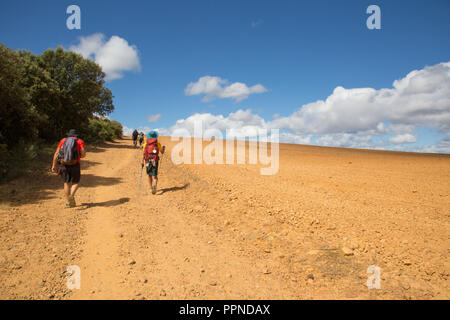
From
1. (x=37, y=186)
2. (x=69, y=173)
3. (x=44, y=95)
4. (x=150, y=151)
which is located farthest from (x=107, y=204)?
(x=44, y=95)

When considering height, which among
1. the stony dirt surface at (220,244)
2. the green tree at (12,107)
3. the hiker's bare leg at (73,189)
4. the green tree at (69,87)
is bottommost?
the stony dirt surface at (220,244)

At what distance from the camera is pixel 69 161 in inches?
293

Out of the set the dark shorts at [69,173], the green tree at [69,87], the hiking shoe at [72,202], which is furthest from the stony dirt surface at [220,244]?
the green tree at [69,87]

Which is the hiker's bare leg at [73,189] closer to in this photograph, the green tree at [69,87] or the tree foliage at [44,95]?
the tree foliage at [44,95]

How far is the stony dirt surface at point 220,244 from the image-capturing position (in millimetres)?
3791

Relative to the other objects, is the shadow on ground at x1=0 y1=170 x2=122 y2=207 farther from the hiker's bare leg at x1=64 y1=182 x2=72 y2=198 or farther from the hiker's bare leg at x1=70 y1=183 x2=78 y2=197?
the hiker's bare leg at x1=70 y1=183 x2=78 y2=197

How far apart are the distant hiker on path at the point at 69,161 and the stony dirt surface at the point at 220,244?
1.82ft

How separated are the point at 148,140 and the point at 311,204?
666 centimetres

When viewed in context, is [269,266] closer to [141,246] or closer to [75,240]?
[141,246]

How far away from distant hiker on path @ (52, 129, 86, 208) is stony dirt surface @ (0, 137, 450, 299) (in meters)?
0.55

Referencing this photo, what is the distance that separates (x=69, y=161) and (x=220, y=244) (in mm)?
5405
